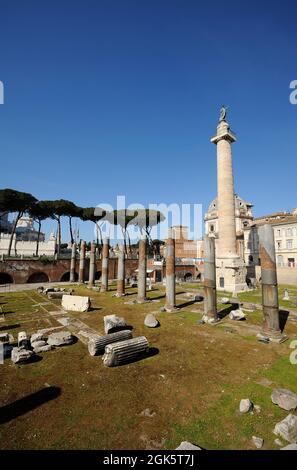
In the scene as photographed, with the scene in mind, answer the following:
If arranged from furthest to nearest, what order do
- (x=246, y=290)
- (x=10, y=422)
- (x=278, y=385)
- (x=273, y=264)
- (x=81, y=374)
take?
1. (x=246, y=290)
2. (x=273, y=264)
3. (x=81, y=374)
4. (x=278, y=385)
5. (x=10, y=422)

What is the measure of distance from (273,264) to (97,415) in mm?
9711

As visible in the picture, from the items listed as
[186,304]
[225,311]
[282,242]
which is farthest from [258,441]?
[282,242]

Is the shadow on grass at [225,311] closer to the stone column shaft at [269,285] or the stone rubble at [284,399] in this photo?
the stone column shaft at [269,285]

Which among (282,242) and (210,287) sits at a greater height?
(282,242)

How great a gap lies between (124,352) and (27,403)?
3163 mm

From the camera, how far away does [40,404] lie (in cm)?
586

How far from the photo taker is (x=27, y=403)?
590cm

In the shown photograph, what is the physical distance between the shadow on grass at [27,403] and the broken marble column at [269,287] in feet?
28.6

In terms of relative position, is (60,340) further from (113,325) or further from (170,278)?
(170,278)

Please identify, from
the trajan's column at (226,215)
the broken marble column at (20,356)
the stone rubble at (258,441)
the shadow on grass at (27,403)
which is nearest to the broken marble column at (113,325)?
the broken marble column at (20,356)

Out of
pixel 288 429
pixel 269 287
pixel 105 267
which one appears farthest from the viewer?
pixel 105 267

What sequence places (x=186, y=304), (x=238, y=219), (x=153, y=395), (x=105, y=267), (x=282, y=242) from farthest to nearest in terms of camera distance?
(x=238, y=219), (x=282, y=242), (x=105, y=267), (x=186, y=304), (x=153, y=395)
